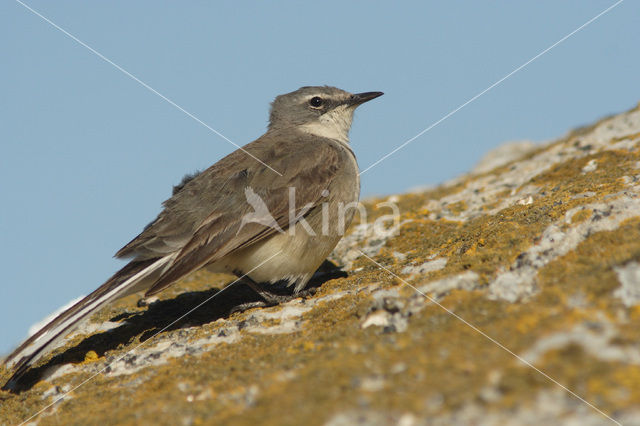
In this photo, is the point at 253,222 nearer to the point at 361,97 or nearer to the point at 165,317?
the point at 165,317

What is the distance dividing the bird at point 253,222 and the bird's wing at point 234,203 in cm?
1

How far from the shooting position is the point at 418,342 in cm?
382

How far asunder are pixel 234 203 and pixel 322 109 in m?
3.00

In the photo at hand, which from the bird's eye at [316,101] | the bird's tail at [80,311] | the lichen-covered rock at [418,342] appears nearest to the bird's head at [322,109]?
the bird's eye at [316,101]

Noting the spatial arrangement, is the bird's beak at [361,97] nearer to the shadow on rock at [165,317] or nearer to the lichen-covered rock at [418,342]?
the lichen-covered rock at [418,342]

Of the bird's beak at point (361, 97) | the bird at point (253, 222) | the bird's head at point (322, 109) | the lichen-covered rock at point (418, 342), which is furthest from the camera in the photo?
the bird's beak at point (361, 97)

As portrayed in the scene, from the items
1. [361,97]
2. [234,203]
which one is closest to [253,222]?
[234,203]

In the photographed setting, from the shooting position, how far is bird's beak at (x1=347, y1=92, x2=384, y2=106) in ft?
30.2

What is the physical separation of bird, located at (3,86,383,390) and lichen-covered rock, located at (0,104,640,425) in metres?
0.57

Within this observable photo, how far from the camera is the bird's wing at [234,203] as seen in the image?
6.54 metres

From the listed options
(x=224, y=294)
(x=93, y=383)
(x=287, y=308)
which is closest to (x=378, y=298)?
(x=287, y=308)

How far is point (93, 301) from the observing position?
5777mm

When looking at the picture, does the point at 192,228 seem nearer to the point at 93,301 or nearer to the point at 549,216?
the point at 93,301

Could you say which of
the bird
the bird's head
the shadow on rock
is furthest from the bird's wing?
the bird's head
